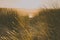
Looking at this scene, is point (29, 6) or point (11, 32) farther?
point (29, 6)

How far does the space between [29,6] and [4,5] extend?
0.82 ft

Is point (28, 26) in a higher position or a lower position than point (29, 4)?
lower

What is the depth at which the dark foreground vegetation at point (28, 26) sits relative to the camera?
1299 millimetres

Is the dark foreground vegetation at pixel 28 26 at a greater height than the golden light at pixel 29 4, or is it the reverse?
the golden light at pixel 29 4

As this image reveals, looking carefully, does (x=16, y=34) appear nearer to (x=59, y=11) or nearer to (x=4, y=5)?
(x=4, y=5)

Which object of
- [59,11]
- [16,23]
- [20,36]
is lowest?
[20,36]

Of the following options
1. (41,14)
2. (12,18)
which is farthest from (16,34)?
(41,14)

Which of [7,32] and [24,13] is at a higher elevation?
[24,13]

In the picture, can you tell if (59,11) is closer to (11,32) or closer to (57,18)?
(57,18)

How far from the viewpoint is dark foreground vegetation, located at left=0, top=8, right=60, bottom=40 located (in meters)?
1.30

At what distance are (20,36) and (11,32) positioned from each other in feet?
0.30

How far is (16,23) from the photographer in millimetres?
1317

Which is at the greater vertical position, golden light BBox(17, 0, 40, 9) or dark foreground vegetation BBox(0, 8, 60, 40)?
golden light BBox(17, 0, 40, 9)

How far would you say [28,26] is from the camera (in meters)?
1.33
